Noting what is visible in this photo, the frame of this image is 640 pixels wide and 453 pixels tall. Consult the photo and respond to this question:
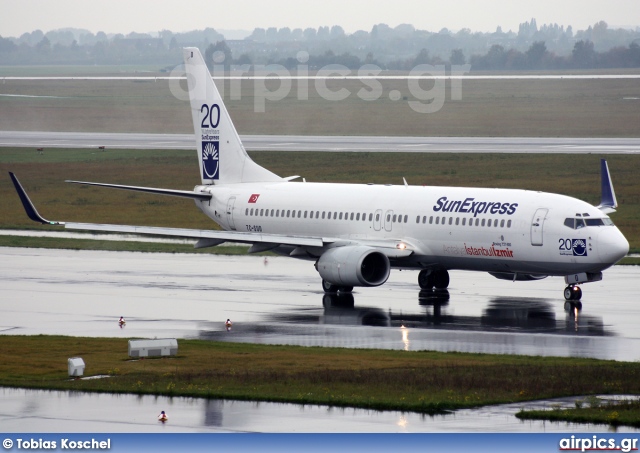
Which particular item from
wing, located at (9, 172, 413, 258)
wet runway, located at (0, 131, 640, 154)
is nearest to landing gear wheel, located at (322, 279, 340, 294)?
wing, located at (9, 172, 413, 258)

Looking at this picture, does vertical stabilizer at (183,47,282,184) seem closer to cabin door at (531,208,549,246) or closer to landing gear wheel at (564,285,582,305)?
cabin door at (531,208,549,246)

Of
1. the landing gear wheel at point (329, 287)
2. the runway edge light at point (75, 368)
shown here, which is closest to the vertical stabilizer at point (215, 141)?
the landing gear wheel at point (329, 287)

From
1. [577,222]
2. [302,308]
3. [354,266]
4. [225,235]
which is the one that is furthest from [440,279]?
[225,235]

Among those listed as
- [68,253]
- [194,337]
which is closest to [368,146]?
[68,253]

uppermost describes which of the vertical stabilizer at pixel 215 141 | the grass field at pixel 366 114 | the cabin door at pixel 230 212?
the grass field at pixel 366 114

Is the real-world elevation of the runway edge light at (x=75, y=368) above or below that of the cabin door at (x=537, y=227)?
below

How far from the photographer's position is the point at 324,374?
28422mm

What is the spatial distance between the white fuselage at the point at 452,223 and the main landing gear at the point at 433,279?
98 centimetres

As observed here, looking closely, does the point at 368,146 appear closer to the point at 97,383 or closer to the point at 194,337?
the point at 194,337

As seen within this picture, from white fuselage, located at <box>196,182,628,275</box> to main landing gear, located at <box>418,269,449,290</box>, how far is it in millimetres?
977

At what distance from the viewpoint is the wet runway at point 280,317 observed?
23719 millimetres

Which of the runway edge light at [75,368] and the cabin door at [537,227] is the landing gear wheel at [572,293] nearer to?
the cabin door at [537,227]

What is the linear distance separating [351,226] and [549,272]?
26.9ft

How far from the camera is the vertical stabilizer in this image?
171 ft
